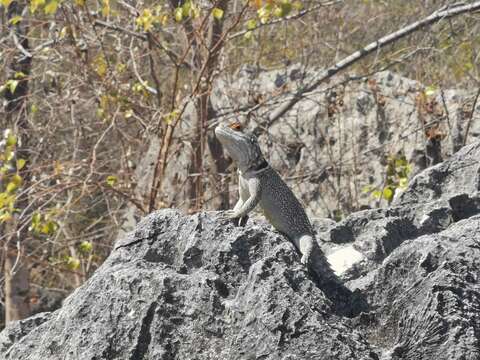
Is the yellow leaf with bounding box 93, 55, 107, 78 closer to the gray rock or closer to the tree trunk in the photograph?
the tree trunk

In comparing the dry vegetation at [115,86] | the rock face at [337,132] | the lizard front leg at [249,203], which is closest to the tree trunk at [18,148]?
the dry vegetation at [115,86]

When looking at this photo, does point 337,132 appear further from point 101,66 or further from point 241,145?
point 241,145

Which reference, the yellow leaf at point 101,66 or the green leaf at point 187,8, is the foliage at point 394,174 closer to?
the green leaf at point 187,8

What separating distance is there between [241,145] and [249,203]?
421 mm

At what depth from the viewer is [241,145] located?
4.53 metres

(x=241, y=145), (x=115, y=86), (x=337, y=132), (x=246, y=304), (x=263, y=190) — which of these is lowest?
(x=246, y=304)

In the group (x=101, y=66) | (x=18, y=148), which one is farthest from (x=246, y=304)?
(x=18, y=148)

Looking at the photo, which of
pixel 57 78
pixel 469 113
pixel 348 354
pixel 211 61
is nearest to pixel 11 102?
pixel 57 78

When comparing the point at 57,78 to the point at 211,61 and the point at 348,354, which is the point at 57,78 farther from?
the point at 348,354

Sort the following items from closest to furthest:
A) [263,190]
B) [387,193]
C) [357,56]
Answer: [263,190] → [387,193] → [357,56]

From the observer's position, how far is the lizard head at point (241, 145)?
4523mm

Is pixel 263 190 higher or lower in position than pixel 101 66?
lower

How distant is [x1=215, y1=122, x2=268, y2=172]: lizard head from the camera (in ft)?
14.8

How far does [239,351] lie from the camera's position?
293 cm
